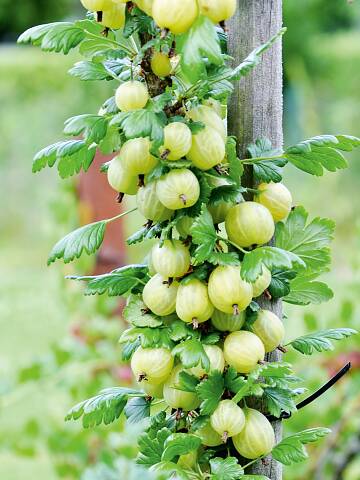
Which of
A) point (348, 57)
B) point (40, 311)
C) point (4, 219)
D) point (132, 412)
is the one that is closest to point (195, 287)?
point (132, 412)

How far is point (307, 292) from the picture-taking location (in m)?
0.74

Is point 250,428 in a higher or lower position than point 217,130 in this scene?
lower

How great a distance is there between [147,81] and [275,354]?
0.86 feet

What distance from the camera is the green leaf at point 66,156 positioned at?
0.64 meters

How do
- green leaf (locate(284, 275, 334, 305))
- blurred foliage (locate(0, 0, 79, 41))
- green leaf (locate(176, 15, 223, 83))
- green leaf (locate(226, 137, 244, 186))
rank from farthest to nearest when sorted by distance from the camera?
blurred foliage (locate(0, 0, 79, 41)), green leaf (locate(284, 275, 334, 305)), green leaf (locate(226, 137, 244, 186)), green leaf (locate(176, 15, 223, 83))

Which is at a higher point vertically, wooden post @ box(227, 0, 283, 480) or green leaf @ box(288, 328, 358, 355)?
wooden post @ box(227, 0, 283, 480)

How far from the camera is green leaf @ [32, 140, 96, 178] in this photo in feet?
2.10

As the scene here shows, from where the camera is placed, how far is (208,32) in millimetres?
533

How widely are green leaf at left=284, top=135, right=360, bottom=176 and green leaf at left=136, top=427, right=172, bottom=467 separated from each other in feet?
0.82

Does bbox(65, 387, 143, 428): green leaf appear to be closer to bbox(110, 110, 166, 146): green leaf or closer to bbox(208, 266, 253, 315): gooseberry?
bbox(208, 266, 253, 315): gooseberry

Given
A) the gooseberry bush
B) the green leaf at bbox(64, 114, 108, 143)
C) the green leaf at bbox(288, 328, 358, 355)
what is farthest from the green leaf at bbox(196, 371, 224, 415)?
the green leaf at bbox(64, 114, 108, 143)

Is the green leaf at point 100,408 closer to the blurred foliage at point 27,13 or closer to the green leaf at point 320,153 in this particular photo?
the green leaf at point 320,153

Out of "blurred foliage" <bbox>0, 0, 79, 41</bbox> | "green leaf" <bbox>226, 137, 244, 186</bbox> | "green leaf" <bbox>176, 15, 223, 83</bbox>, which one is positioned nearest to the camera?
"green leaf" <bbox>176, 15, 223, 83</bbox>

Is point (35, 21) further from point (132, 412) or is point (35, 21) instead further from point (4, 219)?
point (132, 412)
